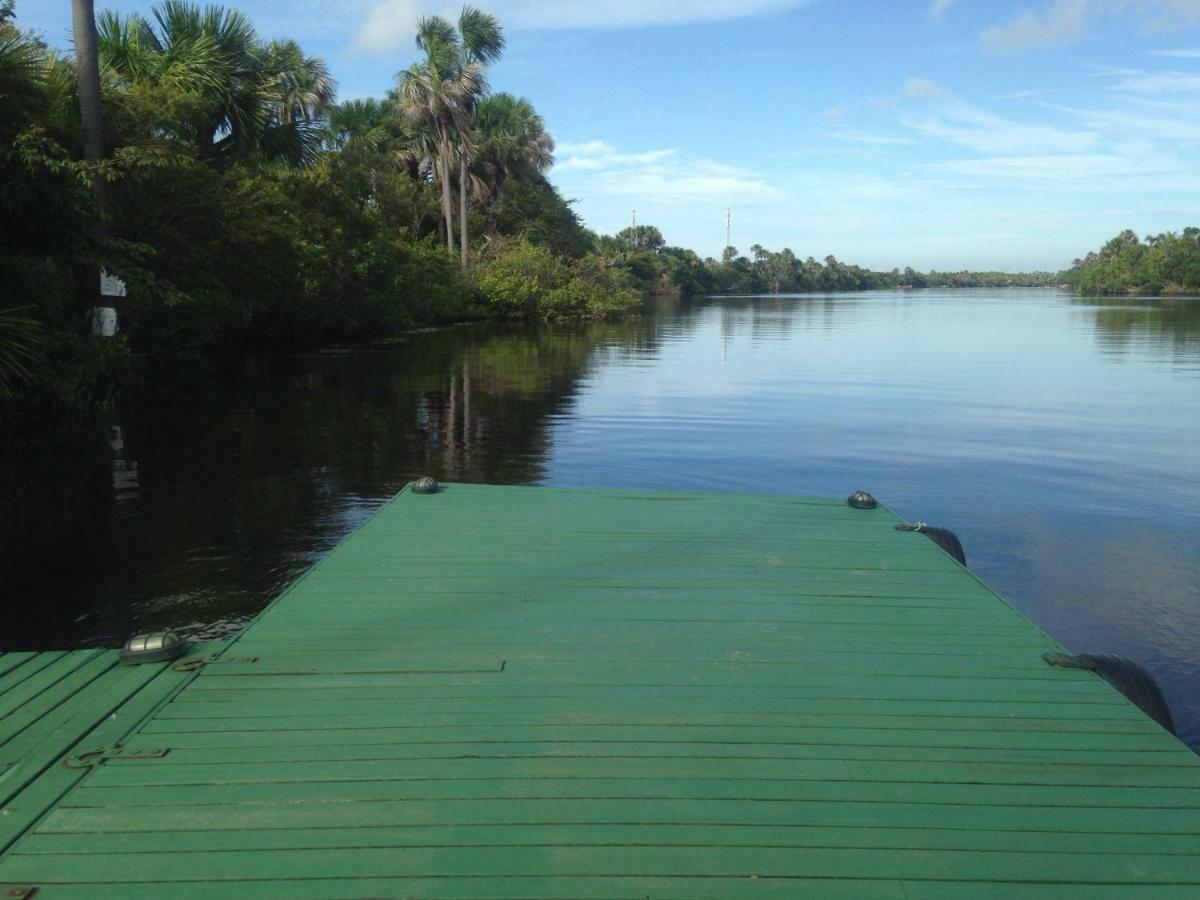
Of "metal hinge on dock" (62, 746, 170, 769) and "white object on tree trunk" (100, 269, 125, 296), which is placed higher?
"white object on tree trunk" (100, 269, 125, 296)

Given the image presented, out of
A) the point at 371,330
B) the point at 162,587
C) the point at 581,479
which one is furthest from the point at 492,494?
the point at 371,330

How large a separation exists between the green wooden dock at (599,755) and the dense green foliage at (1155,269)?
124 metres

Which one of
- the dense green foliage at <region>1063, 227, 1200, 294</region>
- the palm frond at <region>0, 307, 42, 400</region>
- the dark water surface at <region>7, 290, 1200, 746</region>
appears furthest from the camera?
the dense green foliage at <region>1063, 227, 1200, 294</region>

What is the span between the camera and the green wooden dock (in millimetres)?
2633

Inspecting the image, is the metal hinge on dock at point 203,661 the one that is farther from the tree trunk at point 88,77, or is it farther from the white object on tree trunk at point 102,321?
the tree trunk at point 88,77

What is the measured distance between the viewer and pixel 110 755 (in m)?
3.29

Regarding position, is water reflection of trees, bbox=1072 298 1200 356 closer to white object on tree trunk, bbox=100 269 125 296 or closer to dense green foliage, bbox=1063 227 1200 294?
white object on tree trunk, bbox=100 269 125 296

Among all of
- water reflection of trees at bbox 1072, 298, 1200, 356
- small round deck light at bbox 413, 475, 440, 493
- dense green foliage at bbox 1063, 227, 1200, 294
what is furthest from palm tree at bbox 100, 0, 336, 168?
dense green foliage at bbox 1063, 227, 1200, 294

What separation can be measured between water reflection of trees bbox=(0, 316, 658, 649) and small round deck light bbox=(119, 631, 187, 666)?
222 centimetres

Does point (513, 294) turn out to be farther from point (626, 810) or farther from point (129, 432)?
point (626, 810)

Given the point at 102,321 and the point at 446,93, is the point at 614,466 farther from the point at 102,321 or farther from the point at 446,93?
the point at 446,93

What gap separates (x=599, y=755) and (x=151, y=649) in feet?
7.43

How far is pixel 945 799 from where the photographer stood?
3037mm

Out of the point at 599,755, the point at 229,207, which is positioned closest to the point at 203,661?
the point at 599,755
